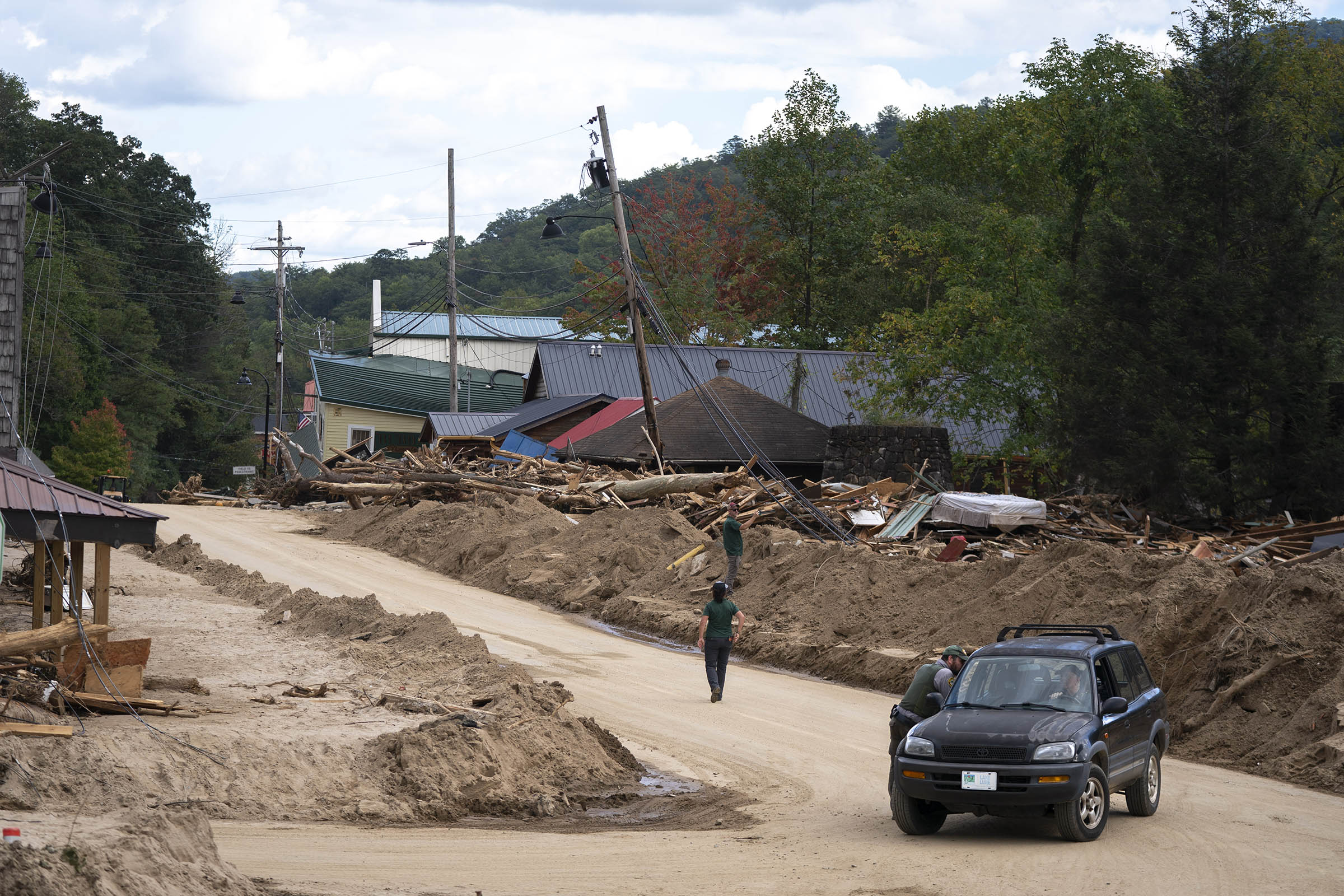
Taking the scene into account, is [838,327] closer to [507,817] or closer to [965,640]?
[965,640]

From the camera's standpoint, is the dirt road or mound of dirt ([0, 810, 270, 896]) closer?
mound of dirt ([0, 810, 270, 896])

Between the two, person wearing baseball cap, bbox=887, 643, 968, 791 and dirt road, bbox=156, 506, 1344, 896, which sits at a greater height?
person wearing baseball cap, bbox=887, 643, 968, 791

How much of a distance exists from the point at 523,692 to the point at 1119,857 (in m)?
7.07

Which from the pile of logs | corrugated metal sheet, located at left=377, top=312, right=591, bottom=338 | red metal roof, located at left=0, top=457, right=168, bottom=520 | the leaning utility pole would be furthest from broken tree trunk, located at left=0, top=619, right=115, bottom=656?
corrugated metal sheet, located at left=377, top=312, right=591, bottom=338

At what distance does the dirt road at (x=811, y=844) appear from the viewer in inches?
333

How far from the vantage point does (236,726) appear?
40.0ft

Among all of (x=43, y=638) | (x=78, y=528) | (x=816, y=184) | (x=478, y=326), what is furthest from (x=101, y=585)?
(x=478, y=326)

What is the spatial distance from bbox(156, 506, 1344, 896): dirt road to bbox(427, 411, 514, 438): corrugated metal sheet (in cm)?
3671

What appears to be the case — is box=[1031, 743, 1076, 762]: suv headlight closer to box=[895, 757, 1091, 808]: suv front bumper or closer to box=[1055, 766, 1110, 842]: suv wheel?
box=[895, 757, 1091, 808]: suv front bumper

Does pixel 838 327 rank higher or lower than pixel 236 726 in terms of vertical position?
higher

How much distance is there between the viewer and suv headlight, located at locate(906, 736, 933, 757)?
9.61m

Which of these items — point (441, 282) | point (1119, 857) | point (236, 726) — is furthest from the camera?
point (441, 282)

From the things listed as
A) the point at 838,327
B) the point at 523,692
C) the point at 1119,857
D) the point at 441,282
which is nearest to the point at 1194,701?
the point at 1119,857

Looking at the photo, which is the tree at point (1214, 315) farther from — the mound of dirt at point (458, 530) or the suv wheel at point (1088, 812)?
the suv wheel at point (1088, 812)
